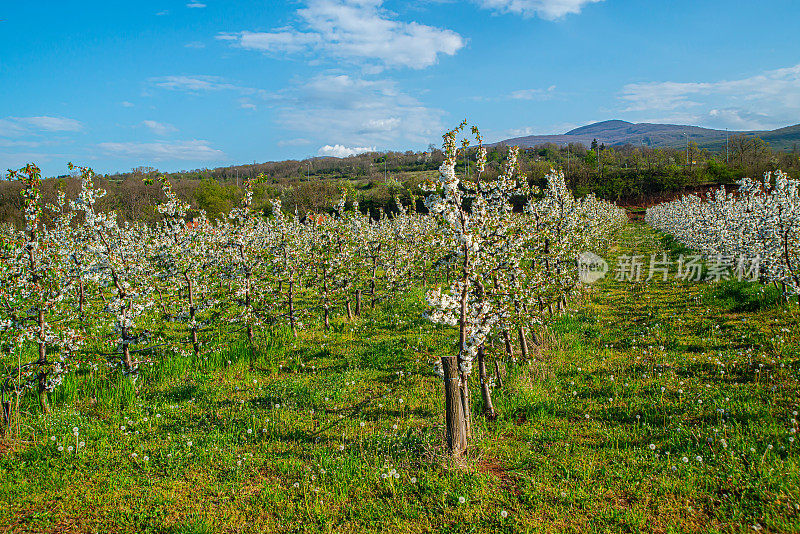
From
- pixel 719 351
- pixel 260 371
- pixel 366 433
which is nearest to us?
pixel 366 433

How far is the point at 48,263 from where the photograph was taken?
343 inches

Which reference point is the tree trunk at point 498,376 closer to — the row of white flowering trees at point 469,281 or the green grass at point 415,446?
the green grass at point 415,446

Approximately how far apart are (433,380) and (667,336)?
6.75 metres

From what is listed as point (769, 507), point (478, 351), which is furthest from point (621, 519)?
point (478, 351)

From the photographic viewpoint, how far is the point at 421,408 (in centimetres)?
783

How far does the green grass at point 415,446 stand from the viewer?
5.01 meters

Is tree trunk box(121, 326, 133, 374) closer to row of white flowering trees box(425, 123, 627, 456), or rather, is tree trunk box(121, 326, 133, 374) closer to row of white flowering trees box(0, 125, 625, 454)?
row of white flowering trees box(0, 125, 625, 454)

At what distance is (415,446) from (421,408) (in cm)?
144

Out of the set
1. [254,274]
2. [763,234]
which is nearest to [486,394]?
[254,274]

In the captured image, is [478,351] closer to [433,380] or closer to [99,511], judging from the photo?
[433,380]

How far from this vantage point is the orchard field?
5.13m

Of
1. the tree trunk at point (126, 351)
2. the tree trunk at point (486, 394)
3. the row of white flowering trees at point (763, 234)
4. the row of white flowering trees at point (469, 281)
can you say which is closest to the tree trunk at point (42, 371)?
the tree trunk at point (126, 351)

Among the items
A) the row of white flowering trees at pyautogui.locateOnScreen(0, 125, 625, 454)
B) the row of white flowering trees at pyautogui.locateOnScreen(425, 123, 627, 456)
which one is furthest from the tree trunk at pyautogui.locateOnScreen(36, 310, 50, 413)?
the row of white flowering trees at pyautogui.locateOnScreen(425, 123, 627, 456)

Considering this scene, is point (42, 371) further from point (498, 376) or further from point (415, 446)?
point (498, 376)
